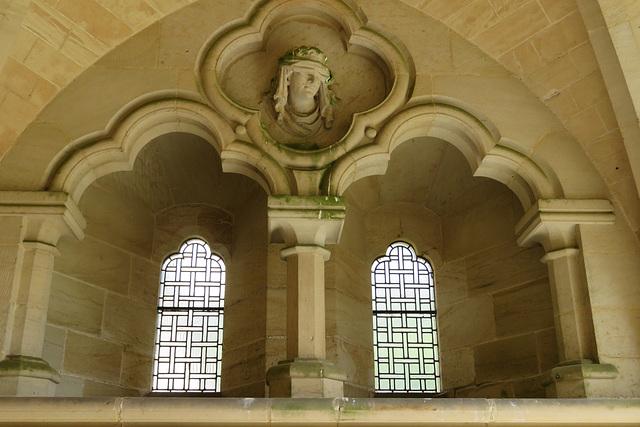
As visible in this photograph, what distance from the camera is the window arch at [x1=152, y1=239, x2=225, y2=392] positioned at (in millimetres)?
6797

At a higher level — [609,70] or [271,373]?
[609,70]

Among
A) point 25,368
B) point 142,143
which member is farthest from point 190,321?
point 25,368

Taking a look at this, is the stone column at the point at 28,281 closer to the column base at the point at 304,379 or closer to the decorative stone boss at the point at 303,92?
the column base at the point at 304,379

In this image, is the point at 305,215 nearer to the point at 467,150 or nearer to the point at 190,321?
the point at 467,150

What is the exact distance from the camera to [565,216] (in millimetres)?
5770

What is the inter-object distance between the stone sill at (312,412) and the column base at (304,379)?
11.4 inches

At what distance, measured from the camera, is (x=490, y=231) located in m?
7.04

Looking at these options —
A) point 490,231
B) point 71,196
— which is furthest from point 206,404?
point 490,231

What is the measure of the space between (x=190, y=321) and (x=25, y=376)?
2.02 m

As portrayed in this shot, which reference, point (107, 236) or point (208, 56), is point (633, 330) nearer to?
point (208, 56)

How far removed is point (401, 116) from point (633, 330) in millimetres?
2123

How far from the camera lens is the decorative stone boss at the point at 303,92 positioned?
236 inches

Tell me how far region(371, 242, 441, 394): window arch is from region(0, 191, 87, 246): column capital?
2821 millimetres

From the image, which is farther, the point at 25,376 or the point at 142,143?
the point at 142,143
